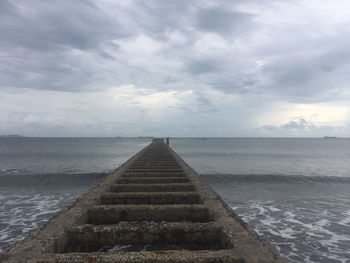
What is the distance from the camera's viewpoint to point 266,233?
845 cm

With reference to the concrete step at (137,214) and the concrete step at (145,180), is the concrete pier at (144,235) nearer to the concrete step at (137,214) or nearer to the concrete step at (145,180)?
the concrete step at (137,214)

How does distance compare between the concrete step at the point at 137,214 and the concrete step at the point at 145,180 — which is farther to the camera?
the concrete step at the point at 145,180

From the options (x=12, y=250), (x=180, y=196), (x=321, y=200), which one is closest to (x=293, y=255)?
(x=180, y=196)

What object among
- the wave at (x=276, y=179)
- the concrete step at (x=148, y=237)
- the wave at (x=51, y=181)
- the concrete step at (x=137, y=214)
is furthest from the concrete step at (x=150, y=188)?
the wave at (x=276, y=179)

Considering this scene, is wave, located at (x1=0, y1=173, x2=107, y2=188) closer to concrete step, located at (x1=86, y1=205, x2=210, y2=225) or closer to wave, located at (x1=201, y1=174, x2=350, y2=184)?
wave, located at (x1=201, y1=174, x2=350, y2=184)

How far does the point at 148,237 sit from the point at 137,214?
972mm

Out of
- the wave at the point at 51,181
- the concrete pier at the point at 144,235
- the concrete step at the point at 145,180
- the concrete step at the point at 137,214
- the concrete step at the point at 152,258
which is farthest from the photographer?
the wave at the point at 51,181

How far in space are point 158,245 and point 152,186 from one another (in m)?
2.98

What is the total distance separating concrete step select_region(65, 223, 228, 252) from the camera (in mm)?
3184

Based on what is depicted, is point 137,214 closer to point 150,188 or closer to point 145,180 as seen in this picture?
point 150,188

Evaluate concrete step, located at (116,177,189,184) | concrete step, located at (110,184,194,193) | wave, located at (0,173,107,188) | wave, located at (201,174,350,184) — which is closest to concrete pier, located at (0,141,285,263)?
concrete step, located at (110,184,194,193)

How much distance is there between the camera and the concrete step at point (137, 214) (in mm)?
4145

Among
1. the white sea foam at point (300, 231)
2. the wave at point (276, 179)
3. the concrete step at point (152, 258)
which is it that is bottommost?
the wave at point (276, 179)

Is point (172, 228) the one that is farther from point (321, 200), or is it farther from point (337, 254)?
point (321, 200)
